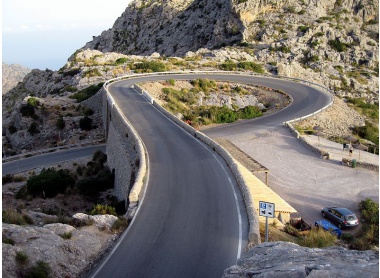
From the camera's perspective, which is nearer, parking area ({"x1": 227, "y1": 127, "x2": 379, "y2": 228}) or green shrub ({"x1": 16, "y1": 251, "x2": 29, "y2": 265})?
green shrub ({"x1": 16, "y1": 251, "x2": 29, "y2": 265})

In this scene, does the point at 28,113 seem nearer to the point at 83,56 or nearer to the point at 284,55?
the point at 83,56

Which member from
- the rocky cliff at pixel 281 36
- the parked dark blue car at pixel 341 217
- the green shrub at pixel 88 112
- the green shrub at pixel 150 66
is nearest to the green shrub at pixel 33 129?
the green shrub at pixel 88 112

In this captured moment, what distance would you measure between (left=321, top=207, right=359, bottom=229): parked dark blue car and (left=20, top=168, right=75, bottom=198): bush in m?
16.0

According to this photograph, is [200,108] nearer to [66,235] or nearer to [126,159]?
[126,159]

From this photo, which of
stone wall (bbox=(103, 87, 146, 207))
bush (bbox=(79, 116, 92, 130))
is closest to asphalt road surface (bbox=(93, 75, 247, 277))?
stone wall (bbox=(103, 87, 146, 207))

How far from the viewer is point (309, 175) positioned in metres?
25.3

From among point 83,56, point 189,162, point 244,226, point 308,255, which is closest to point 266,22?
point 83,56

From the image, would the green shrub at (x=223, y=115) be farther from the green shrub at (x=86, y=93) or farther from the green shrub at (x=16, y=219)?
the green shrub at (x=16, y=219)

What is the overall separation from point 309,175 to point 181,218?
14.1m

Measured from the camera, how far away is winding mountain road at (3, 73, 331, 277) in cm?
1068

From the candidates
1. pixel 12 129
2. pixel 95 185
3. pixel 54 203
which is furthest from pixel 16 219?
pixel 12 129

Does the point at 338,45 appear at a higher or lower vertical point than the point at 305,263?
higher

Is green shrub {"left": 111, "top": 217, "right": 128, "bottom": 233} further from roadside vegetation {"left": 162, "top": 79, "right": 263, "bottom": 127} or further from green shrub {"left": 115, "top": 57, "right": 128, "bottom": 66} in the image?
green shrub {"left": 115, "top": 57, "right": 128, "bottom": 66}

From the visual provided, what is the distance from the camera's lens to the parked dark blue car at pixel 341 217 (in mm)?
19203
